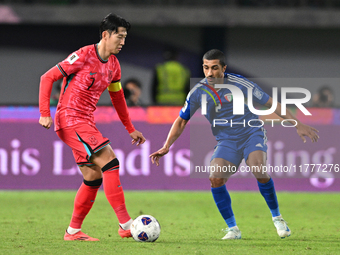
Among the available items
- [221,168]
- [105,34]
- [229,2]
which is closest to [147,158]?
[221,168]

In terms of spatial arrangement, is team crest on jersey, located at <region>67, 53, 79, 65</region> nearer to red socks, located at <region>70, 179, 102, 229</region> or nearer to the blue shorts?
red socks, located at <region>70, 179, 102, 229</region>

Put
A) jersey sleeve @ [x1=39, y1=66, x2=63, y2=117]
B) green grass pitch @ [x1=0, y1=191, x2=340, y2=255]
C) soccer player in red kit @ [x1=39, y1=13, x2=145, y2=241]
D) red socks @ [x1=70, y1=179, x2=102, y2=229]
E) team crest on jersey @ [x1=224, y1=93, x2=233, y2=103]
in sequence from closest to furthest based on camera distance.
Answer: green grass pitch @ [x1=0, y1=191, x2=340, y2=255], jersey sleeve @ [x1=39, y1=66, x2=63, y2=117], soccer player in red kit @ [x1=39, y1=13, x2=145, y2=241], red socks @ [x1=70, y1=179, x2=102, y2=229], team crest on jersey @ [x1=224, y1=93, x2=233, y2=103]

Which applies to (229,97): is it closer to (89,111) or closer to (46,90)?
(89,111)

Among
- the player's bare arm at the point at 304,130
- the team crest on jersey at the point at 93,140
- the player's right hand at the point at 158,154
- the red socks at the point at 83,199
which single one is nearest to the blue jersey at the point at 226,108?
the player's bare arm at the point at 304,130

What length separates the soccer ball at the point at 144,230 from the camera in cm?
449

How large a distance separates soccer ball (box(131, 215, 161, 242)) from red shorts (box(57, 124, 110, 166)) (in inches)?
25.4

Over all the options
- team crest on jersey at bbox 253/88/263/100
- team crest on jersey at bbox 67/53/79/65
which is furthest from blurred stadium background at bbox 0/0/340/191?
team crest on jersey at bbox 67/53/79/65

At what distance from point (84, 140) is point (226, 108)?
1391 mm

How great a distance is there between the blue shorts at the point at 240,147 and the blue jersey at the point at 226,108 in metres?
0.04

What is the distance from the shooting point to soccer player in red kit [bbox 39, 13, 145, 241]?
4535 millimetres

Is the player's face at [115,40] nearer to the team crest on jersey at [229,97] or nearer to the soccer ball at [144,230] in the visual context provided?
the team crest on jersey at [229,97]

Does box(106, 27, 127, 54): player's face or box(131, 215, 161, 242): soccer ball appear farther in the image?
box(106, 27, 127, 54): player's face

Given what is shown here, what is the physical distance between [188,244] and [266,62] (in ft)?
38.6

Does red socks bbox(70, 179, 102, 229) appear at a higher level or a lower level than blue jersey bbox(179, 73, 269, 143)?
lower
